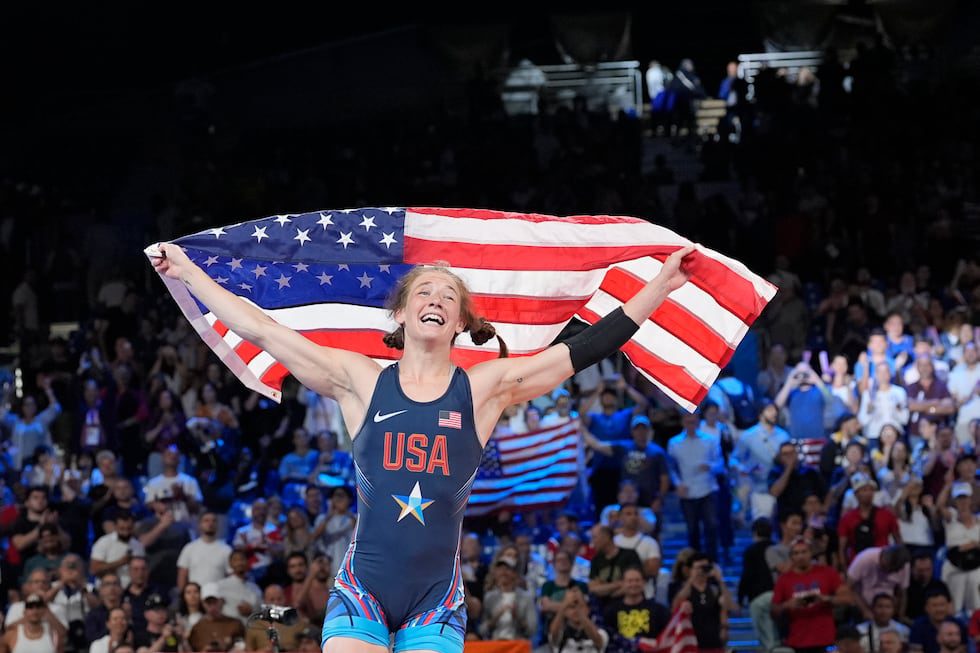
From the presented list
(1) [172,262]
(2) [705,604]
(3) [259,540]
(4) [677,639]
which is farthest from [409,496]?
(3) [259,540]

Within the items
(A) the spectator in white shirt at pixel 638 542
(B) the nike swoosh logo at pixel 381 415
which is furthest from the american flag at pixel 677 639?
(B) the nike swoosh logo at pixel 381 415

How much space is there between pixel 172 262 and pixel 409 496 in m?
1.45

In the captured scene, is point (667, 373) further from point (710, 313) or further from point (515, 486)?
point (515, 486)

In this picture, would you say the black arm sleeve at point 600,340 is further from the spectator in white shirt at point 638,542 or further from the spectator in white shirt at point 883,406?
the spectator in white shirt at point 883,406

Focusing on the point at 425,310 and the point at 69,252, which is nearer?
the point at 425,310

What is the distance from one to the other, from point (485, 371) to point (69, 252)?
15458 mm

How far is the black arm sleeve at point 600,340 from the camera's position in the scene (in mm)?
5828

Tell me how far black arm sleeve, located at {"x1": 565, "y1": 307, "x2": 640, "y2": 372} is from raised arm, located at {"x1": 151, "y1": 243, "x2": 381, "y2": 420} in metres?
0.79

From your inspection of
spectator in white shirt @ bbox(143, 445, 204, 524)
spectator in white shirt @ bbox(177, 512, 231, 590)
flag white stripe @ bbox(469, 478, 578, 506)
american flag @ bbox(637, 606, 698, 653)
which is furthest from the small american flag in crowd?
spectator in white shirt @ bbox(143, 445, 204, 524)

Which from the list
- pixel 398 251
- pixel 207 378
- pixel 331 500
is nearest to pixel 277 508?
pixel 331 500

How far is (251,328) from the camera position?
5828mm

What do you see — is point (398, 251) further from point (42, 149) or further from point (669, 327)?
point (42, 149)

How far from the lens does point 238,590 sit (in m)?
12.5

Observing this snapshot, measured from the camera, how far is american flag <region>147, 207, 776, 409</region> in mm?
7203
